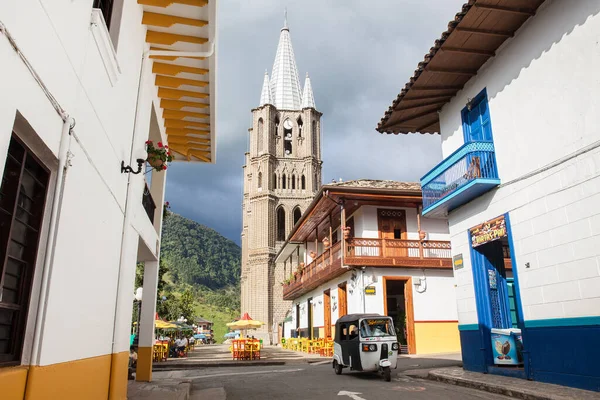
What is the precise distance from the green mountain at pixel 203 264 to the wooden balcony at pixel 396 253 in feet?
237

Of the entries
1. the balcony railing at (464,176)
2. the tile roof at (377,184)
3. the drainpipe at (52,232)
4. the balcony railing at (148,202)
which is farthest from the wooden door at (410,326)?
the drainpipe at (52,232)

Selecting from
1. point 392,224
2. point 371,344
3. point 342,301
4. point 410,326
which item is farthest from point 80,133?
point 342,301

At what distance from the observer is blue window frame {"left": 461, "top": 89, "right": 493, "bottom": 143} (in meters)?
11.0

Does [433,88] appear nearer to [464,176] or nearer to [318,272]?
[464,176]

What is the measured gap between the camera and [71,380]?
3947 mm

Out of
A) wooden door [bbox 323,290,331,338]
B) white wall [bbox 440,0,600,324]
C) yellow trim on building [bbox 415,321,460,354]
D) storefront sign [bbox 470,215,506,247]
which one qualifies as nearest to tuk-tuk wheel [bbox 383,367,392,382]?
white wall [bbox 440,0,600,324]

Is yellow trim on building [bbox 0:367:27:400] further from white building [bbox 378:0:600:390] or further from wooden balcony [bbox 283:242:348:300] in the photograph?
wooden balcony [bbox 283:242:348:300]

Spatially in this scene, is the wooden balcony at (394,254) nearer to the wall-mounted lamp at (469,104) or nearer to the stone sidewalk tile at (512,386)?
the stone sidewalk tile at (512,386)

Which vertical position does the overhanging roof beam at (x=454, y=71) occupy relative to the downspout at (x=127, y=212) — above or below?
above

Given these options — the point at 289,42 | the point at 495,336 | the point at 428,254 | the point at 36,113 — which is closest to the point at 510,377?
the point at 495,336

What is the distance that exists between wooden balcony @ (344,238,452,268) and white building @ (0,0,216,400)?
532 inches

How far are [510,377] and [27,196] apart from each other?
9519 mm

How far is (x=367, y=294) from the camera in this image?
19.6 meters

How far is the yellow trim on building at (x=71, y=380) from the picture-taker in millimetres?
3230
